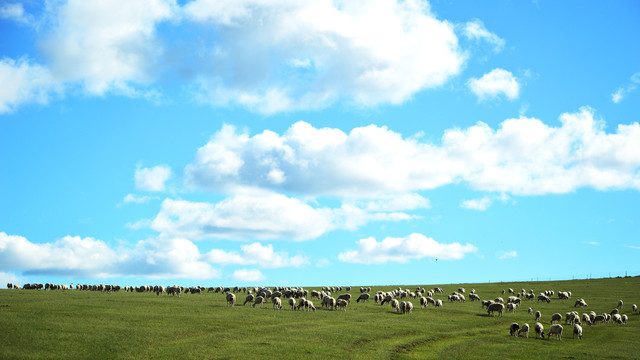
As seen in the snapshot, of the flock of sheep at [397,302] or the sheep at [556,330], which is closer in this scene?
the sheep at [556,330]

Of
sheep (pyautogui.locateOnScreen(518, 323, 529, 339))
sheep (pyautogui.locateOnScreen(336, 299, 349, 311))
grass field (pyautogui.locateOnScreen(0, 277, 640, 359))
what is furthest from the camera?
sheep (pyautogui.locateOnScreen(336, 299, 349, 311))

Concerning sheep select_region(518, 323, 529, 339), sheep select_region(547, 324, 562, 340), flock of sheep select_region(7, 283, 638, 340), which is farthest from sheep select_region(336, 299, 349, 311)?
sheep select_region(547, 324, 562, 340)

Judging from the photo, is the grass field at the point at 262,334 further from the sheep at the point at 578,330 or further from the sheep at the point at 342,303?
the sheep at the point at 578,330

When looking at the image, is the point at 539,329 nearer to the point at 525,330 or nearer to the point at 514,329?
the point at 525,330

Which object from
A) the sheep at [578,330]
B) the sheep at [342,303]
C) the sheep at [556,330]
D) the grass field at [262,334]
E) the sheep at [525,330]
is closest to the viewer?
the grass field at [262,334]

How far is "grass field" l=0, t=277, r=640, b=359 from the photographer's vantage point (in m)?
37.0

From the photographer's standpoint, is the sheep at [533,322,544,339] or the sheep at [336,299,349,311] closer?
the sheep at [533,322,544,339]

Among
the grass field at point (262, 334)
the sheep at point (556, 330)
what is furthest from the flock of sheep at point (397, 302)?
the grass field at point (262, 334)

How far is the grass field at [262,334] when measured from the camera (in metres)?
37.0

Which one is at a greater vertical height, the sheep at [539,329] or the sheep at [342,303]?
the sheep at [342,303]

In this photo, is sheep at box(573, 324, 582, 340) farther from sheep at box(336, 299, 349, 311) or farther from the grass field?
sheep at box(336, 299, 349, 311)

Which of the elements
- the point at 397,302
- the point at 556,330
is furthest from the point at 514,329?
the point at 397,302

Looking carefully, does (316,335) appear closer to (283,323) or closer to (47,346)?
(283,323)

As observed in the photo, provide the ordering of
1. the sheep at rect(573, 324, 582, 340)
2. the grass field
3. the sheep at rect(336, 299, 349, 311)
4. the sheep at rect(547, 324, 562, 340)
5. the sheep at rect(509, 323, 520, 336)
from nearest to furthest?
the grass field, the sheep at rect(509, 323, 520, 336), the sheep at rect(547, 324, 562, 340), the sheep at rect(573, 324, 582, 340), the sheep at rect(336, 299, 349, 311)
